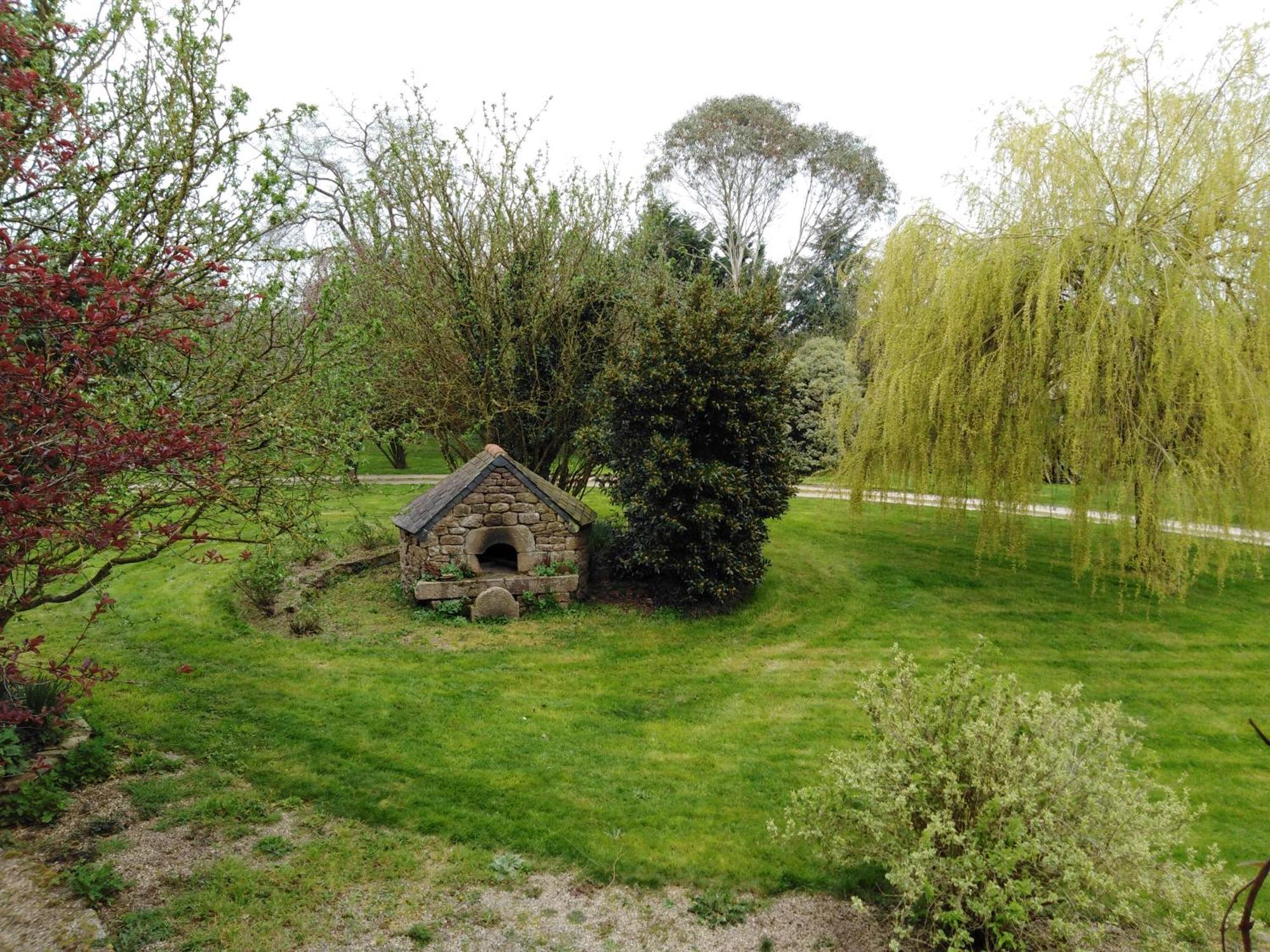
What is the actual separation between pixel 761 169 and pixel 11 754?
31.1 m

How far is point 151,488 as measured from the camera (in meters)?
5.84

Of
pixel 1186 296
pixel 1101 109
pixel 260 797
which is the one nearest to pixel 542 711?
pixel 260 797

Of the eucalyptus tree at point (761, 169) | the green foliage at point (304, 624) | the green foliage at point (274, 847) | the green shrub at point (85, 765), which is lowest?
the green foliage at point (274, 847)

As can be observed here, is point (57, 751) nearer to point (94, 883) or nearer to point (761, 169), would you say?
A: point (94, 883)

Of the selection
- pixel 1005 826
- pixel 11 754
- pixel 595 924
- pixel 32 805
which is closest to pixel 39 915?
pixel 32 805

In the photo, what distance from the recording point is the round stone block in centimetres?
1087

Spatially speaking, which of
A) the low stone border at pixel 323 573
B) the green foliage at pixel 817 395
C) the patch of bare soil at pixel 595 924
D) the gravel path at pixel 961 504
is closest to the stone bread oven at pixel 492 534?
the low stone border at pixel 323 573

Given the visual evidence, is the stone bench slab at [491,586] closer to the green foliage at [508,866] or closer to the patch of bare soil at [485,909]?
the patch of bare soil at [485,909]

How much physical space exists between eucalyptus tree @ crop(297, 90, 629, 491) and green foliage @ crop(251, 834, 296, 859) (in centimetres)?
865

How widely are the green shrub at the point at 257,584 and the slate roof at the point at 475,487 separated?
1.91 metres

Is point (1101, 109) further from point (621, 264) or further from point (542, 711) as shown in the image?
point (542, 711)

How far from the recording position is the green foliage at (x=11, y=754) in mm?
5426

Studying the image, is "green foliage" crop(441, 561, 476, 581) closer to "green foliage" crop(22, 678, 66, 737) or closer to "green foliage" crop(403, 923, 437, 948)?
"green foliage" crop(22, 678, 66, 737)

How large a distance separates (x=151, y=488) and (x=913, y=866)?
5.98 meters
